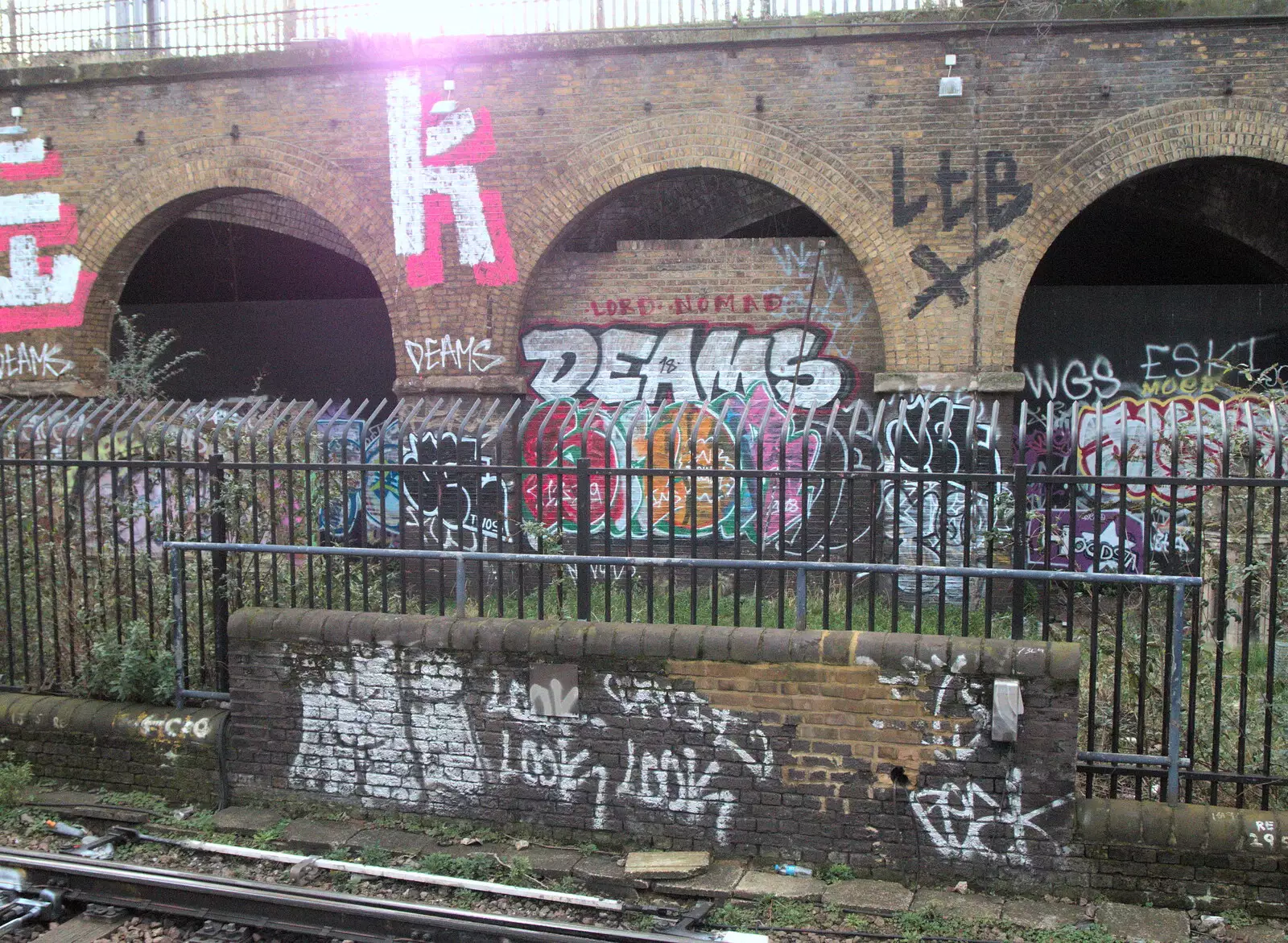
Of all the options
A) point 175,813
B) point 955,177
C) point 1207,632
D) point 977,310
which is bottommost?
point 175,813

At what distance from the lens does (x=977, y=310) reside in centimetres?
1041

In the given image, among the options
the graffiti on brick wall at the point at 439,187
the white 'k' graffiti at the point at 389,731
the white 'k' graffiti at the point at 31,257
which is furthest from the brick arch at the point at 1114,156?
the white 'k' graffiti at the point at 31,257

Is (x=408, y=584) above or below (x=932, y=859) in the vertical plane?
above

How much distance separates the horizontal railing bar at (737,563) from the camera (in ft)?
16.7

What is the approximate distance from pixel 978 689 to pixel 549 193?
760cm

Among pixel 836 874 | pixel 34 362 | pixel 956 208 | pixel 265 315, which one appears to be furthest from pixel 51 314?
pixel 836 874

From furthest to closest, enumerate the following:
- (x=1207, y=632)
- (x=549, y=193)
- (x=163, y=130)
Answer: (x=163, y=130)
(x=549, y=193)
(x=1207, y=632)

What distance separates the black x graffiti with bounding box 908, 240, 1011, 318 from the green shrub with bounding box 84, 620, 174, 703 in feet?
24.6

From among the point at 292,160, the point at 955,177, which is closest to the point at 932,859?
the point at 955,177

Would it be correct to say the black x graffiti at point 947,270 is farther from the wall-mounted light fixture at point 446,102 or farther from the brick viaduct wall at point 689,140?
the wall-mounted light fixture at point 446,102

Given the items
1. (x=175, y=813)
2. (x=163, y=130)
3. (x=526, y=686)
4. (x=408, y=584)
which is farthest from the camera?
(x=163, y=130)

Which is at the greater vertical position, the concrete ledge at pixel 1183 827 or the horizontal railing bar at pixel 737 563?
the horizontal railing bar at pixel 737 563

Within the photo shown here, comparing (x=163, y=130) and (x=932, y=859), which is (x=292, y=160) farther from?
(x=932, y=859)

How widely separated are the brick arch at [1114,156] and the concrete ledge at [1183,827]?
6.04m
